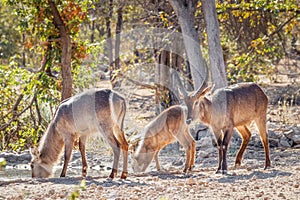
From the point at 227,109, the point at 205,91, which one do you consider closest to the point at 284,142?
the point at 227,109

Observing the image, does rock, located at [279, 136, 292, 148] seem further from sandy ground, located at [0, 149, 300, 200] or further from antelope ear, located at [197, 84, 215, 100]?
antelope ear, located at [197, 84, 215, 100]

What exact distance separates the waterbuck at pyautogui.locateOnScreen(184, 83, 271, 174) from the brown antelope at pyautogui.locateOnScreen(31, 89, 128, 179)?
3.42 feet

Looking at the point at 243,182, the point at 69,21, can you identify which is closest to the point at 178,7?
the point at 69,21

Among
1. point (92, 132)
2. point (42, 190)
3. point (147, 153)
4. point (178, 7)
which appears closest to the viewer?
point (42, 190)

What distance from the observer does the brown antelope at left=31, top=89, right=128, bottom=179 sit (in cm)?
821

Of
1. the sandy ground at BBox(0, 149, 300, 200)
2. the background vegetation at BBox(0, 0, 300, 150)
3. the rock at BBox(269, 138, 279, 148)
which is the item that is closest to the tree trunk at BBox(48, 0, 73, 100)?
the background vegetation at BBox(0, 0, 300, 150)

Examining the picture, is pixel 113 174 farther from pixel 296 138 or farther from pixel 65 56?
pixel 296 138

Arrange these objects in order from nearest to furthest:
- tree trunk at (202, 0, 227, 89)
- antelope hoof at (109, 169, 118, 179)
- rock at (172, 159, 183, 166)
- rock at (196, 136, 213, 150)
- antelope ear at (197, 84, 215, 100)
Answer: antelope hoof at (109, 169, 118, 179)
antelope ear at (197, 84, 215, 100)
rock at (172, 159, 183, 166)
rock at (196, 136, 213, 150)
tree trunk at (202, 0, 227, 89)

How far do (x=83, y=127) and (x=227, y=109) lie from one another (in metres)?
2.10

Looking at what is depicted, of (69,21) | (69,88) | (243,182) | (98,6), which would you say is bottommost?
(243,182)

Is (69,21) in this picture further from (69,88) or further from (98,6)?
(98,6)

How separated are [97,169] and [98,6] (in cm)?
670

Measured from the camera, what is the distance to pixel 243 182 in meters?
6.96

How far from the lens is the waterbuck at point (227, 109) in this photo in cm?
839
